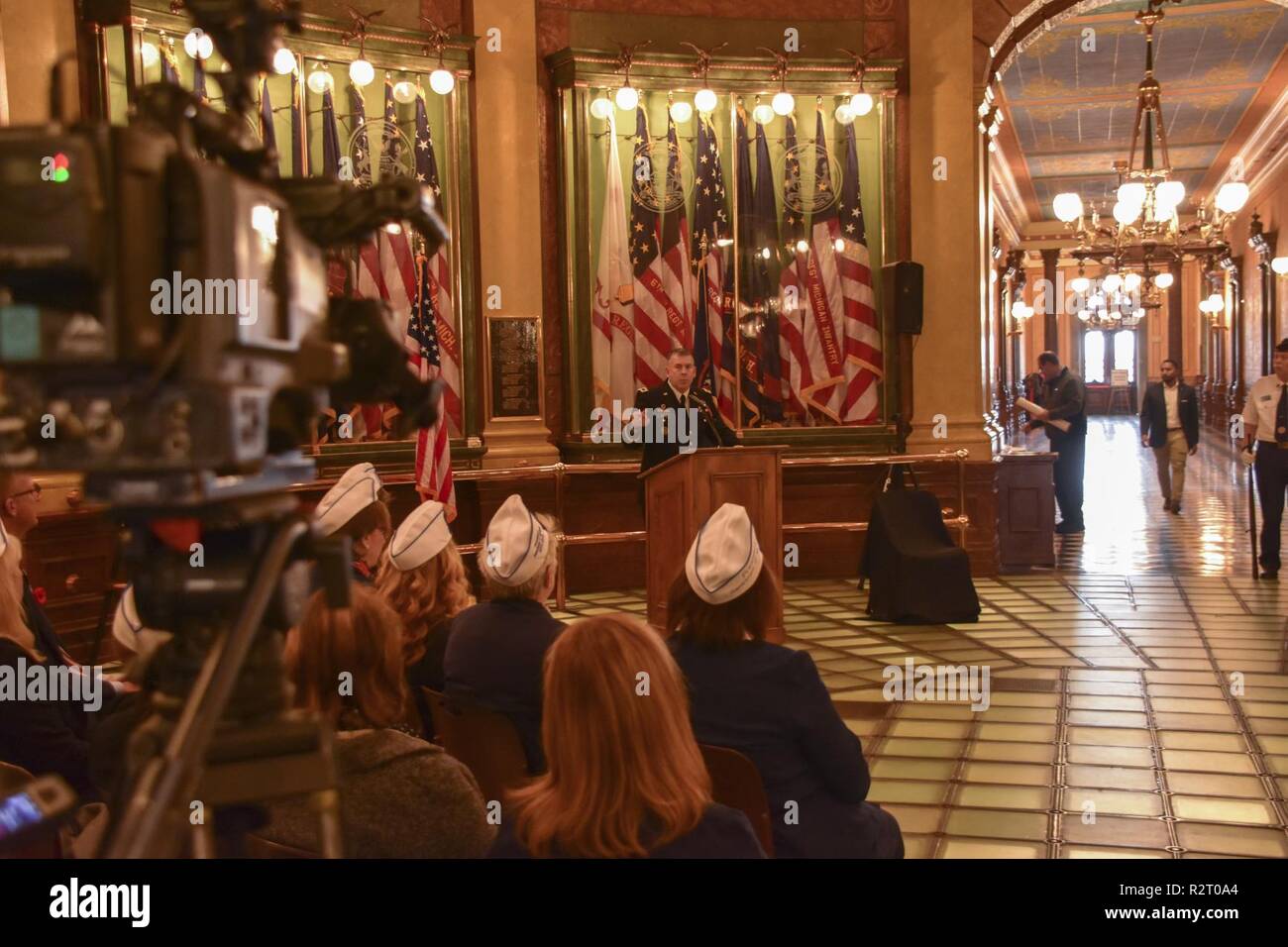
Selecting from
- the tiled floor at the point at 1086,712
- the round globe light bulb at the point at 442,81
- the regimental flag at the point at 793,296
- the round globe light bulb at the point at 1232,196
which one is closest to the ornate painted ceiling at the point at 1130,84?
the round globe light bulb at the point at 1232,196

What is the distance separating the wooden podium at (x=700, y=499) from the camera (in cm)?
663

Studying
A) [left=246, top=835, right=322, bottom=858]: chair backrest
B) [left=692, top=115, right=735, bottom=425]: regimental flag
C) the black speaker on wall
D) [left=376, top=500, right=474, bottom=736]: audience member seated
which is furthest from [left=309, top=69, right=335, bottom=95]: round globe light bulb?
[left=246, top=835, right=322, bottom=858]: chair backrest

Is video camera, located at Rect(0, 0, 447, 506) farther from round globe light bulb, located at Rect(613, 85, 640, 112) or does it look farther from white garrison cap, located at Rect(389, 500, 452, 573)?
round globe light bulb, located at Rect(613, 85, 640, 112)

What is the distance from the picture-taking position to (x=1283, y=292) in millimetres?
17547

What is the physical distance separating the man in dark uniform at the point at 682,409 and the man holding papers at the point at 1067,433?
15.3ft

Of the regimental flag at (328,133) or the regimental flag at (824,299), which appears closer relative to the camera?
the regimental flag at (328,133)

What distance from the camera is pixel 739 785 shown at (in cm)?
259

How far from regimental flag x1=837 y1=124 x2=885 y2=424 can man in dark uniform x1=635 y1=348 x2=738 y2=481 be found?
7.33 feet

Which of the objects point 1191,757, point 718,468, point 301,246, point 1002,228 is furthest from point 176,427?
point 1002,228

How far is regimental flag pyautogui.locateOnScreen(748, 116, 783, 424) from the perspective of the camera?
936cm

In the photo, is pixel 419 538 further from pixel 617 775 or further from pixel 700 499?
pixel 700 499

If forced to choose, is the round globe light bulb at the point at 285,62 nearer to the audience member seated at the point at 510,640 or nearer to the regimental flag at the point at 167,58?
the regimental flag at the point at 167,58

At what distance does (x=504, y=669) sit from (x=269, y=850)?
3.62ft

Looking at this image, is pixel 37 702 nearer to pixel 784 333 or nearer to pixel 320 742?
pixel 320 742
